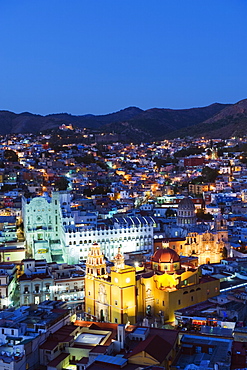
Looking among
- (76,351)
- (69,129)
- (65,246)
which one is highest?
(69,129)

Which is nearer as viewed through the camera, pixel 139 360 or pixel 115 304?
pixel 139 360

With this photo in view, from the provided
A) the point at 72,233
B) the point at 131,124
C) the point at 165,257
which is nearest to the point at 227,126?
the point at 131,124

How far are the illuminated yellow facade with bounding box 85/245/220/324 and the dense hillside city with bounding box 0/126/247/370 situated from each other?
0.05 metres

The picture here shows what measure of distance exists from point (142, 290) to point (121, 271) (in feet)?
6.74

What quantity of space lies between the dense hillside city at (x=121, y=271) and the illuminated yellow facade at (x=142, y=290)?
0.17 feet

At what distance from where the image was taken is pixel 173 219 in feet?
143

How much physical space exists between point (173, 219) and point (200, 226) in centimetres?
555

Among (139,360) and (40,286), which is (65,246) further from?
(139,360)

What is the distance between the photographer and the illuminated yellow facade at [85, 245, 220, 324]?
23086mm

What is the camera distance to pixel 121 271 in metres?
22.9

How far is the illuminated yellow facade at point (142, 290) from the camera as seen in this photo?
75.7ft

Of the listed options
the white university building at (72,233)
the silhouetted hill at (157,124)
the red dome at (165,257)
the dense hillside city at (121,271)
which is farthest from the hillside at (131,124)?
the red dome at (165,257)

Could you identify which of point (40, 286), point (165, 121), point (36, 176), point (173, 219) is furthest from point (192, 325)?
point (165, 121)

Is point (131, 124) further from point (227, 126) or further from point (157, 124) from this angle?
point (227, 126)
